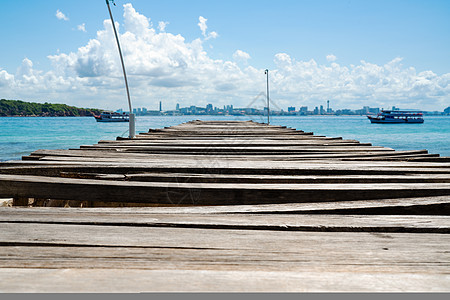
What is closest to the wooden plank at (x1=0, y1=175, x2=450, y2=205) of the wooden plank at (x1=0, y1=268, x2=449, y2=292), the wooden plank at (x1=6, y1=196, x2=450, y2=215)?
the wooden plank at (x1=6, y1=196, x2=450, y2=215)

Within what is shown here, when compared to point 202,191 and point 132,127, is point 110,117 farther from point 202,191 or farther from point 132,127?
point 202,191

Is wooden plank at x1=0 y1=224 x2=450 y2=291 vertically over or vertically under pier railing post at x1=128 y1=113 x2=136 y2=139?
under

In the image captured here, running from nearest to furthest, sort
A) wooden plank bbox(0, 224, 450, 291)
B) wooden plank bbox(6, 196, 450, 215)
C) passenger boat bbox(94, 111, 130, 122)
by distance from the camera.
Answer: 1. wooden plank bbox(0, 224, 450, 291)
2. wooden plank bbox(6, 196, 450, 215)
3. passenger boat bbox(94, 111, 130, 122)

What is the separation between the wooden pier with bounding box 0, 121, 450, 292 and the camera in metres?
1.25

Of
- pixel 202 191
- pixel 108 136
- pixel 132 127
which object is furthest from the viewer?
pixel 108 136

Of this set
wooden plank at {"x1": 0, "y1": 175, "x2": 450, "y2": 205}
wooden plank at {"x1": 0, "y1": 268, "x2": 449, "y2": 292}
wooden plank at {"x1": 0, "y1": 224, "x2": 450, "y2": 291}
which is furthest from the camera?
wooden plank at {"x1": 0, "y1": 175, "x2": 450, "y2": 205}

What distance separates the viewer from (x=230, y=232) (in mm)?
1778

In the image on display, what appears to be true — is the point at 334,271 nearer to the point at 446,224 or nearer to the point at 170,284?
the point at 170,284

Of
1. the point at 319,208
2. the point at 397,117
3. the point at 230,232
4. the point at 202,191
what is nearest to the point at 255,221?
the point at 230,232

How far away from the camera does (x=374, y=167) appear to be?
3381 mm

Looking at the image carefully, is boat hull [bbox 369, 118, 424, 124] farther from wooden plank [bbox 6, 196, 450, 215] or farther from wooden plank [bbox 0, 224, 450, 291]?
wooden plank [bbox 0, 224, 450, 291]

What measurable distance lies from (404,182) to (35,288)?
2.51 metres

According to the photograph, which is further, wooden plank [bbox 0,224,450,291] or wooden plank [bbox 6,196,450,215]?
wooden plank [bbox 6,196,450,215]

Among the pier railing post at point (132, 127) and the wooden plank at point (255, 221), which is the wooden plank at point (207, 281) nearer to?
the wooden plank at point (255, 221)
